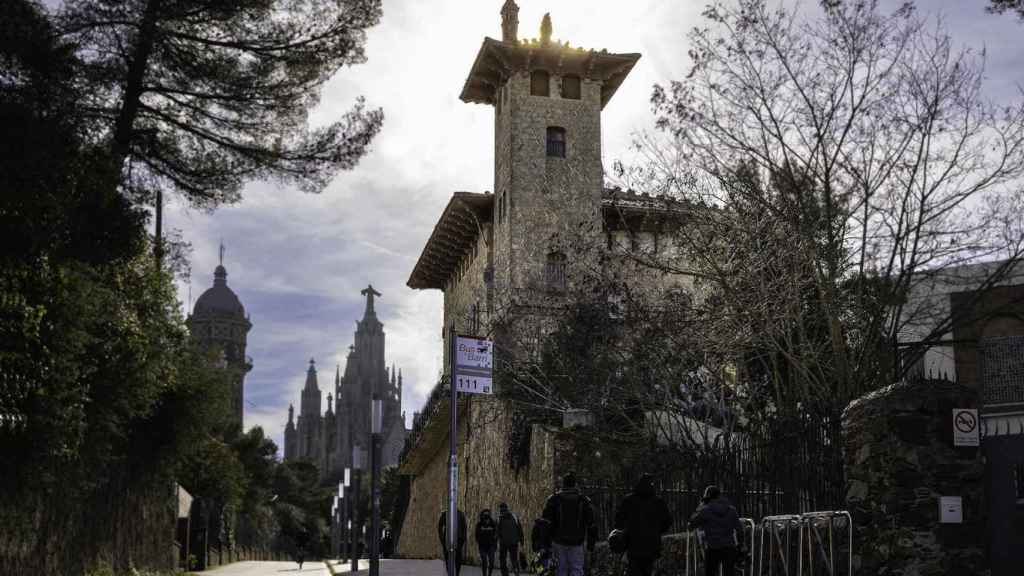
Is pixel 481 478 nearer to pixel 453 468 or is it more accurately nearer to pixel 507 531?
pixel 507 531

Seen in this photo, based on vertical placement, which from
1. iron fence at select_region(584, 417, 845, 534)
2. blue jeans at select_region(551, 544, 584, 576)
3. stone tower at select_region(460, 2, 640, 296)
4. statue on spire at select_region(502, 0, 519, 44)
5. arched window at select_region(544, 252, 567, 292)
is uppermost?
statue on spire at select_region(502, 0, 519, 44)

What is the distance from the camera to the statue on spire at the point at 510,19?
141ft

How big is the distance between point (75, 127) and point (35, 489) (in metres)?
5.38

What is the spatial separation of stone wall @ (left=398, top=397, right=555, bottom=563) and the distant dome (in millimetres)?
99448

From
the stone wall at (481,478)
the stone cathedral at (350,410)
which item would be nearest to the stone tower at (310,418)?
the stone cathedral at (350,410)

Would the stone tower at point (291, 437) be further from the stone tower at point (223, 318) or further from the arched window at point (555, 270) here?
the arched window at point (555, 270)

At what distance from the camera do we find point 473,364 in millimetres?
12172

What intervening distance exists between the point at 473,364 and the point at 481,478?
22561 mm

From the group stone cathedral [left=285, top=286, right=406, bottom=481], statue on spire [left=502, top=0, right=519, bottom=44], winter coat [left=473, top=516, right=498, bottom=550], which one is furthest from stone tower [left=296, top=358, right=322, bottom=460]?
winter coat [left=473, top=516, right=498, bottom=550]

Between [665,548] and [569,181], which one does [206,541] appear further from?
[665,548]

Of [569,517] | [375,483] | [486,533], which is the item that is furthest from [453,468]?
[486,533]

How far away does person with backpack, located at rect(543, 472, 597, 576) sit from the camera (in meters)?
12.0

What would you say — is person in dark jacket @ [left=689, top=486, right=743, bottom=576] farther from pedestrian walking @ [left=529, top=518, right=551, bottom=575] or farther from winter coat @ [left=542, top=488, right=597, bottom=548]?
pedestrian walking @ [left=529, top=518, right=551, bottom=575]

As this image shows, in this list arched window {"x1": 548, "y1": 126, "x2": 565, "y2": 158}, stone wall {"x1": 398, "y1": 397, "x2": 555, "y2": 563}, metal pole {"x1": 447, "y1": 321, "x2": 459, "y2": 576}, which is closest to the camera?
metal pole {"x1": 447, "y1": 321, "x2": 459, "y2": 576}
